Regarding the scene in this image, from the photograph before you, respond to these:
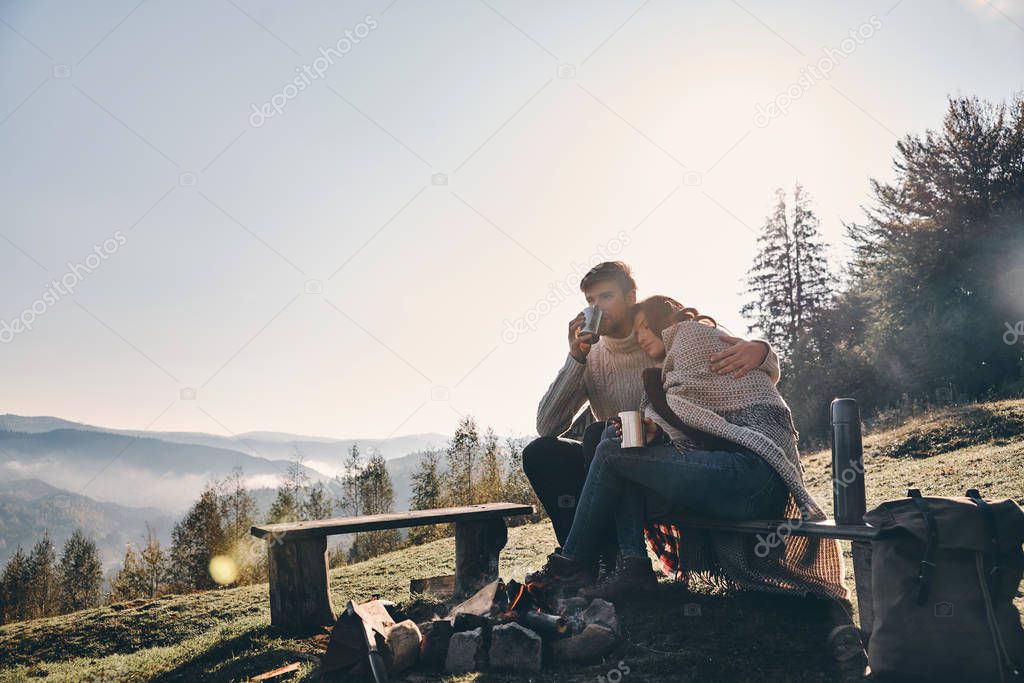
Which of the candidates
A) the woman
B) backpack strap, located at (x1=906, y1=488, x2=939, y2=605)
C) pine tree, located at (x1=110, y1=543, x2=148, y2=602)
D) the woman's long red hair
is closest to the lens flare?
pine tree, located at (x1=110, y1=543, x2=148, y2=602)

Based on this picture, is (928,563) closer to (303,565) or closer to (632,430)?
(632,430)

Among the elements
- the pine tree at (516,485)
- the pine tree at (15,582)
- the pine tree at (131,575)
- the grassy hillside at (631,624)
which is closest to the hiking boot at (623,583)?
the grassy hillside at (631,624)

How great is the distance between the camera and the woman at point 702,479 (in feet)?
10.1

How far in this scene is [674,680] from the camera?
2635mm

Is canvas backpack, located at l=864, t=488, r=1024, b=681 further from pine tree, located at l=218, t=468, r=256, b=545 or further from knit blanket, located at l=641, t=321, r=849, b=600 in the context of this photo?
pine tree, located at l=218, t=468, r=256, b=545

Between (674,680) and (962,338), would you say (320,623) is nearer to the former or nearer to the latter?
(674,680)

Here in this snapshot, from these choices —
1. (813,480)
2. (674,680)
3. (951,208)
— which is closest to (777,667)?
(674,680)

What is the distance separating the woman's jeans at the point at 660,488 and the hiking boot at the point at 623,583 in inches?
2.2

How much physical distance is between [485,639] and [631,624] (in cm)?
76

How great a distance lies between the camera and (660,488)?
3164mm

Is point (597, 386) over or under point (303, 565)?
over

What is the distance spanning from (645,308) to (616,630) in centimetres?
169

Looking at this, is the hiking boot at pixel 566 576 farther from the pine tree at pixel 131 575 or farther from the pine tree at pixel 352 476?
the pine tree at pixel 131 575
